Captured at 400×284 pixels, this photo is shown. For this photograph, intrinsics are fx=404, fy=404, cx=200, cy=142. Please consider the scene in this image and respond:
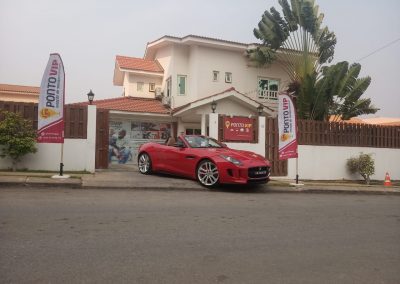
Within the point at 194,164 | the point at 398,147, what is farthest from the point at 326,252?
the point at 398,147

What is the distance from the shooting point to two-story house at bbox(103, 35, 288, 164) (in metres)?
20.2

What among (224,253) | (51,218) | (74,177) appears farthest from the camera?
(74,177)

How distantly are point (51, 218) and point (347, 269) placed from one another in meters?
4.31

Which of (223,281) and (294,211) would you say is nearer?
(223,281)

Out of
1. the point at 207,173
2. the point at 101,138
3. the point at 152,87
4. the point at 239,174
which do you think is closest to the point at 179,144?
the point at 207,173

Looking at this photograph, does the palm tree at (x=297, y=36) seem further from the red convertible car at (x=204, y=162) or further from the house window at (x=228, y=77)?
the red convertible car at (x=204, y=162)

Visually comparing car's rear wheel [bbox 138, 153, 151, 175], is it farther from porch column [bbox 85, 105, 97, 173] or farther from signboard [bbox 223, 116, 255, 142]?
signboard [bbox 223, 116, 255, 142]

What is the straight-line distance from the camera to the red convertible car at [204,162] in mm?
10680

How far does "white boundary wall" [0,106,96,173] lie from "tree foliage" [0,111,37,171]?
41 centimetres

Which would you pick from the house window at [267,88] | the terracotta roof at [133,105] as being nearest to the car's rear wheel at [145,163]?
Result: the terracotta roof at [133,105]

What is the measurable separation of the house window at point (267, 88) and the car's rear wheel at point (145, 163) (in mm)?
12185

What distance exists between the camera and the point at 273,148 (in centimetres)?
1582

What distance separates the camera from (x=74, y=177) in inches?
440

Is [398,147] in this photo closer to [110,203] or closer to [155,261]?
[110,203]
